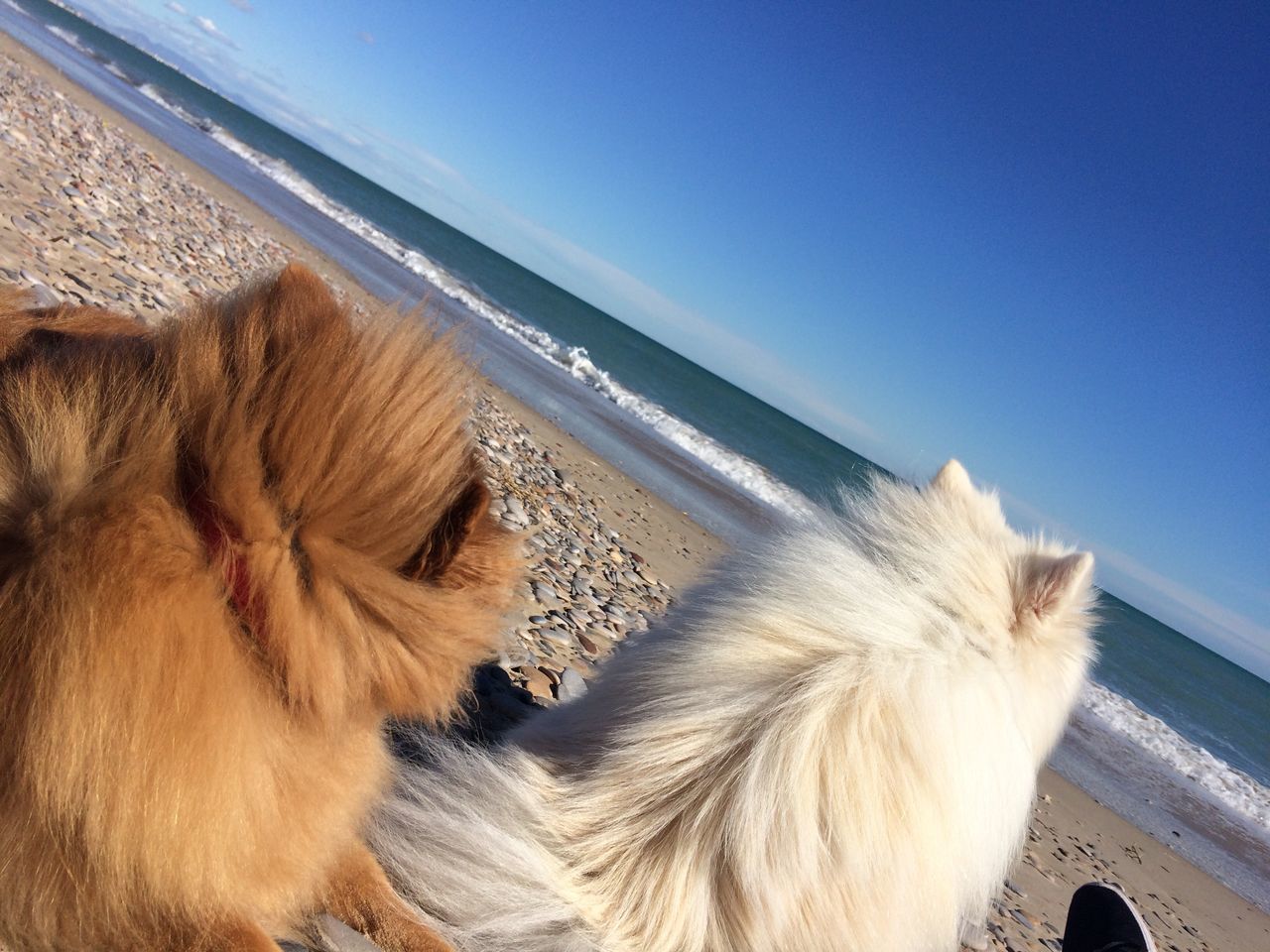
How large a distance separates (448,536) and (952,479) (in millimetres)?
2165

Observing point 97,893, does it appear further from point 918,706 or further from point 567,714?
point 918,706

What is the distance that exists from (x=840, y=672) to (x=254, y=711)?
1476 mm

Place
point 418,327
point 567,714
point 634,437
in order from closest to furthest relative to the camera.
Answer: point 418,327
point 567,714
point 634,437

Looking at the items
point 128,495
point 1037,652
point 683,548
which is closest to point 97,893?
point 128,495

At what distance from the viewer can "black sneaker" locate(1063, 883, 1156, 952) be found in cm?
326

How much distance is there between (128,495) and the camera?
136 centimetres

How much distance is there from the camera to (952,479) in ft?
9.79

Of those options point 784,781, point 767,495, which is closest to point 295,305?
point 784,781

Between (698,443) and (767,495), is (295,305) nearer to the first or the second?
(767,495)

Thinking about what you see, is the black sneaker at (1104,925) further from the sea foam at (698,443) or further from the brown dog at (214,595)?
the brown dog at (214,595)

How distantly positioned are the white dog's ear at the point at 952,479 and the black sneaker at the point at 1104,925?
200 centimetres

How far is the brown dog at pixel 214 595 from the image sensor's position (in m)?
1.33

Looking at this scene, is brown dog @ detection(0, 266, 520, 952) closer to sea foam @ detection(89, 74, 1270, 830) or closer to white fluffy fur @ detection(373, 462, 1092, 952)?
white fluffy fur @ detection(373, 462, 1092, 952)

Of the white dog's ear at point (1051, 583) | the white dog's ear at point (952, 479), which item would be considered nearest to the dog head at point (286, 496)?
the white dog's ear at point (1051, 583)
